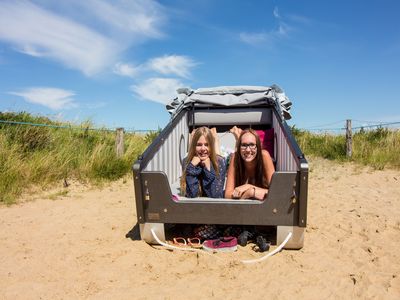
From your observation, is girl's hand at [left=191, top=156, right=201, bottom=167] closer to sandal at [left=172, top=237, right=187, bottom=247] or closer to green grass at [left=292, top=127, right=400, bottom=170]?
sandal at [left=172, top=237, right=187, bottom=247]

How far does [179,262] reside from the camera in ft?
9.49

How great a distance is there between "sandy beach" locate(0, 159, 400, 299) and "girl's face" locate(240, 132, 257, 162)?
0.85 metres

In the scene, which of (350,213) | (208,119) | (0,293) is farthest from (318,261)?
(208,119)

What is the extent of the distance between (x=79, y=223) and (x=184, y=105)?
2.48 meters

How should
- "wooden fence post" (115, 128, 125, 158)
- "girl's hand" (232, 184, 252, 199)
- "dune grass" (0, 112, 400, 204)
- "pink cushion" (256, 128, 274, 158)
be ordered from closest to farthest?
"girl's hand" (232, 184, 252, 199) → "pink cushion" (256, 128, 274, 158) → "dune grass" (0, 112, 400, 204) → "wooden fence post" (115, 128, 125, 158)

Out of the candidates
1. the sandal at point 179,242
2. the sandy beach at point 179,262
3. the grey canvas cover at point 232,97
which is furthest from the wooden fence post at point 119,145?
the sandal at point 179,242

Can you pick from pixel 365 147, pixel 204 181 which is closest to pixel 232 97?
pixel 204 181

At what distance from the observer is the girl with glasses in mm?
3396

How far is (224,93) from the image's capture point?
20.0 feet

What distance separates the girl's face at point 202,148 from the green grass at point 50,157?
9.85 feet

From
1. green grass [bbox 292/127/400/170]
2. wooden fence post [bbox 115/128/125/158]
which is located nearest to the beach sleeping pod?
wooden fence post [bbox 115/128/125/158]

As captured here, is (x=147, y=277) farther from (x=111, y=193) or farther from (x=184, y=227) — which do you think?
(x=111, y=193)

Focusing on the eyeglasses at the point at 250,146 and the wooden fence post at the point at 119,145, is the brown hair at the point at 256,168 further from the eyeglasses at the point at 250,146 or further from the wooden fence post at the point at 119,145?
the wooden fence post at the point at 119,145

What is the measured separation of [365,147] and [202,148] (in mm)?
6867
